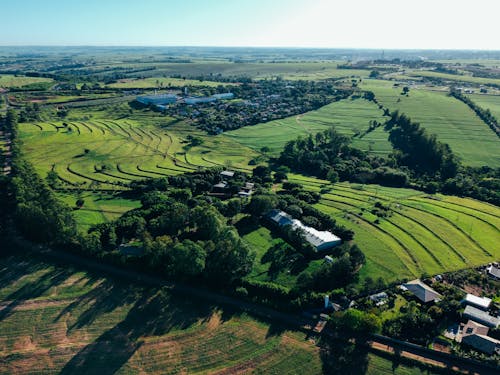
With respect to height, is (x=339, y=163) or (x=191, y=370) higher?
(x=339, y=163)

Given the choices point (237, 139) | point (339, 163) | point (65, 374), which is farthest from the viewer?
point (237, 139)

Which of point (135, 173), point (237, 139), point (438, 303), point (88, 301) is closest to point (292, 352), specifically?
point (438, 303)

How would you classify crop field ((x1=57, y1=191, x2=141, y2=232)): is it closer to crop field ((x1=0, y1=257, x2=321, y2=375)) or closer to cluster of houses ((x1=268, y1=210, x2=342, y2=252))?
crop field ((x1=0, y1=257, x2=321, y2=375))

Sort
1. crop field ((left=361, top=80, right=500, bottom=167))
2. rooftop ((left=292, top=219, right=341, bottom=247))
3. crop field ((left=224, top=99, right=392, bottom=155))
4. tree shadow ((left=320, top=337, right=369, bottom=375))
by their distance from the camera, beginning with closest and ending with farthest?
tree shadow ((left=320, top=337, right=369, bottom=375))
rooftop ((left=292, top=219, right=341, bottom=247))
crop field ((left=361, top=80, right=500, bottom=167))
crop field ((left=224, top=99, right=392, bottom=155))

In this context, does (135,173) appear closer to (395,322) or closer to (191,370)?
(191,370)

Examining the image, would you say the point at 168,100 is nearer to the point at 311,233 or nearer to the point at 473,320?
the point at 311,233

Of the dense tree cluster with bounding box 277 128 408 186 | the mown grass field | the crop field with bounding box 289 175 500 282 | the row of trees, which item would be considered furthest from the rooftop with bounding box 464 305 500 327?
the row of trees
